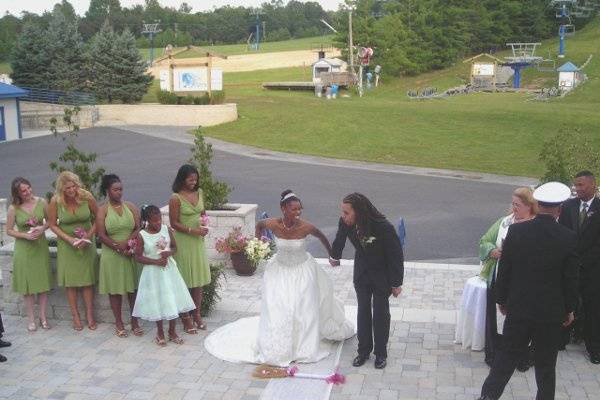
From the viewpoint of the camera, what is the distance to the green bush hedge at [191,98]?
117 ft

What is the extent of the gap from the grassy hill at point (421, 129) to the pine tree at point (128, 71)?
18.9 ft

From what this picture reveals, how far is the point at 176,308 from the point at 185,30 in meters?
127

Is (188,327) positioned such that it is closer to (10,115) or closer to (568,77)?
(10,115)

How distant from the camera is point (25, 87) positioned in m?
42.7

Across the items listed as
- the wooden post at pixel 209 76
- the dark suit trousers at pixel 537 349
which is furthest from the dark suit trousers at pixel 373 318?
the wooden post at pixel 209 76

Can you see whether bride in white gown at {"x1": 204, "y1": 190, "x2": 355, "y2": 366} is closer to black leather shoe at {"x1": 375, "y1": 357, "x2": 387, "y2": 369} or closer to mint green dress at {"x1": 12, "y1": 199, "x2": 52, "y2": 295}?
Answer: black leather shoe at {"x1": 375, "y1": 357, "x2": 387, "y2": 369}

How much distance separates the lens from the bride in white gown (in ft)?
24.8

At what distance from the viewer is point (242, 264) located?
11.5 metres

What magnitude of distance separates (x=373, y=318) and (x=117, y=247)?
125 inches

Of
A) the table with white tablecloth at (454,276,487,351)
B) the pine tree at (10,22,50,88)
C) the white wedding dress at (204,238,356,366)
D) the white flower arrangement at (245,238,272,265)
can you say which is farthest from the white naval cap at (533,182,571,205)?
the pine tree at (10,22,50,88)

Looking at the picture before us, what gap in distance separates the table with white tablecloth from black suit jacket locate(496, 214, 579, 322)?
1650 mm

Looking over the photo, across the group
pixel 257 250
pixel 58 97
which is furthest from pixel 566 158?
pixel 58 97

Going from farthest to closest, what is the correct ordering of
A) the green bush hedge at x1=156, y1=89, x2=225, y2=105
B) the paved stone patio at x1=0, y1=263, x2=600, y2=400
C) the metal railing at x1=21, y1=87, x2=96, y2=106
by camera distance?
the metal railing at x1=21, y1=87, x2=96, y2=106 → the green bush hedge at x1=156, y1=89, x2=225, y2=105 → the paved stone patio at x1=0, y1=263, x2=600, y2=400

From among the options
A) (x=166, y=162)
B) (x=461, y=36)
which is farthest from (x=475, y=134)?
(x=461, y=36)
